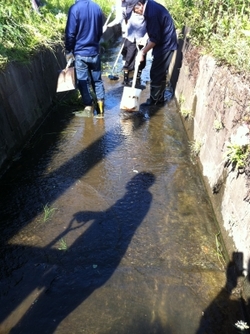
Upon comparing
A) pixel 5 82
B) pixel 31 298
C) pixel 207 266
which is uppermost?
pixel 5 82

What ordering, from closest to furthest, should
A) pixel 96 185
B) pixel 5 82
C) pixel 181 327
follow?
pixel 181 327, pixel 96 185, pixel 5 82

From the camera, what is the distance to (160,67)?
5711 millimetres

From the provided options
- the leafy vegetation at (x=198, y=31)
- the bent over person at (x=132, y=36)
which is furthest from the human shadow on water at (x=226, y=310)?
the bent over person at (x=132, y=36)

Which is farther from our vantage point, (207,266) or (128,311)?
(207,266)

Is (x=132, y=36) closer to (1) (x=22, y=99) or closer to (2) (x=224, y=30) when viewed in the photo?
(2) (x=224, y=30)

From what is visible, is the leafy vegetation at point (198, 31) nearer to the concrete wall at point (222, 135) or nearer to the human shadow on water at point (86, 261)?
the concrete wall at point (222, 135)

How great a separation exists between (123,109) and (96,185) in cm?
244

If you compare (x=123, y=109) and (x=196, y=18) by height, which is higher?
(x=196, y=18)

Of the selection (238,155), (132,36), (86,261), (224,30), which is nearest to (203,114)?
(224,30)

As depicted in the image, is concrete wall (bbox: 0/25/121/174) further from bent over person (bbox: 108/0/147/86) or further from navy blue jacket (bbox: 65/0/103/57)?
bent over person (bbox: 108/0/147/86)

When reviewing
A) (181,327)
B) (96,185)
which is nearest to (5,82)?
(96,185)

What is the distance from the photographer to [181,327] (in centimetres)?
219

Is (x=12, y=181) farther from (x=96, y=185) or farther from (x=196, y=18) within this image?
(x=196, y=18)

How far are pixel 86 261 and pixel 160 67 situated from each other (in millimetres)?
4338
